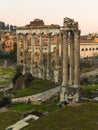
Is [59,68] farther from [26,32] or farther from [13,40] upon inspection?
[13,40]

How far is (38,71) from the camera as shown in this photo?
206 ft

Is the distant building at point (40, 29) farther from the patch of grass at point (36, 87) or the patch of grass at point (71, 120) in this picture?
the patch of grass at point (71, 120)

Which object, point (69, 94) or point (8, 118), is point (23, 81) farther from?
point (8, 118)

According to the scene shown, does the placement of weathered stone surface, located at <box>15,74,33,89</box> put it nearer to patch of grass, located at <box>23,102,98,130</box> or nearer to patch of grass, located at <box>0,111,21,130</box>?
patch of grass, located at <box>0,111,21,130</box>

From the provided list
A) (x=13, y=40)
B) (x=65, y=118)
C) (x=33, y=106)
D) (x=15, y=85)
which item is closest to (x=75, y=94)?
(x=33, y=106)

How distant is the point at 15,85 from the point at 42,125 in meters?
35.1

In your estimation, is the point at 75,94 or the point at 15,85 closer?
the point at 75,94

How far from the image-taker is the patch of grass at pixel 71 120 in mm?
23812

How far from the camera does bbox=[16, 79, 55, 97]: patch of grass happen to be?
1950 inches

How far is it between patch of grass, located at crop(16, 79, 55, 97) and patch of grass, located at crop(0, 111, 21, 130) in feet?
48.5

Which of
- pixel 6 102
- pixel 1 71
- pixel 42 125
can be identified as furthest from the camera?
pixel 1 71

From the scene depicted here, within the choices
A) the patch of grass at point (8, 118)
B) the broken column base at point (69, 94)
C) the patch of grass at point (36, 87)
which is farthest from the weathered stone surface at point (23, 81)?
the patch of grass at point (8, 118)

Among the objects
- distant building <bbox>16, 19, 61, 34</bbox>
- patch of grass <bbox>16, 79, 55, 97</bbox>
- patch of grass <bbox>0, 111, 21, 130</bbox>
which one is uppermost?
distant building <bbox>16, 19, 61, 34</bbox>

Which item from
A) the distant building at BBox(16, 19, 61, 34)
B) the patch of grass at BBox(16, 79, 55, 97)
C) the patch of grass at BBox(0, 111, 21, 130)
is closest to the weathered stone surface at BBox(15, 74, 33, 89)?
the patch of grass at BBox(16, 79, 55, 97)
